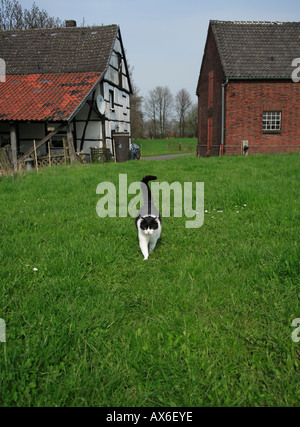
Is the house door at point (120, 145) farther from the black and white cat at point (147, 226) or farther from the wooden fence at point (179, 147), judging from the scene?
the wooden fence at point (179, 147)

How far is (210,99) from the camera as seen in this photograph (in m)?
20.8

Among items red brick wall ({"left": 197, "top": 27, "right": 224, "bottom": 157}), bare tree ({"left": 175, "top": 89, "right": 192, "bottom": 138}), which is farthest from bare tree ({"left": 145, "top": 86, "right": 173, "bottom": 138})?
red brick wall ({"left": 197, "top": 27, "right": 224, "bottom": 157})

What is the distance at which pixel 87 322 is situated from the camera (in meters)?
2.45

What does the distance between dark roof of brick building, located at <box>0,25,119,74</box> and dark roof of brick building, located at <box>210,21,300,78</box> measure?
6.78 meters

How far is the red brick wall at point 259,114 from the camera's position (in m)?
18.2

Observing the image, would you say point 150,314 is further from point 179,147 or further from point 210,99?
point 179,147

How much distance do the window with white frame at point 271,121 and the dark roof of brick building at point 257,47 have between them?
6.58ft

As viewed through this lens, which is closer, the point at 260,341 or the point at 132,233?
the point at 260,341

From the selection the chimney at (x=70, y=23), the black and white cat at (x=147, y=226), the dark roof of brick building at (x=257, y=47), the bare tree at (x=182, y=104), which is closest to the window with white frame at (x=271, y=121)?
the dark roof of brick building at (x=257, y=47)

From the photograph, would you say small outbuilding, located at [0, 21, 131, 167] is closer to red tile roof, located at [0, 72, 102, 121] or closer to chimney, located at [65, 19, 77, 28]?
red tile roof, located at [0, 72, 102, 121]

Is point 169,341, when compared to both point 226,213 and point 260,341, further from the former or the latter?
point 226,213
